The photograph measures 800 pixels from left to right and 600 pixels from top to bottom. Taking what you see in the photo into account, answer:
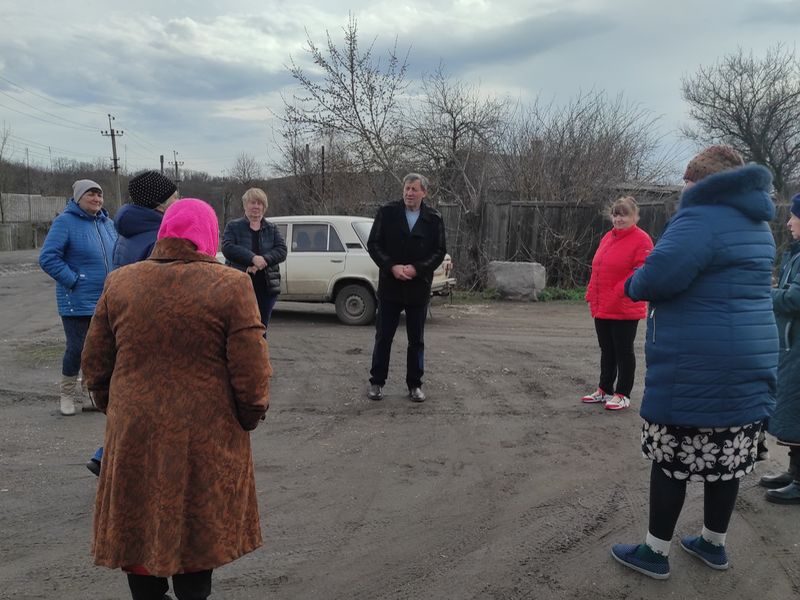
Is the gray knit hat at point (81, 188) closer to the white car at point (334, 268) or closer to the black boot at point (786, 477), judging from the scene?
the black boot at point (786, 477)

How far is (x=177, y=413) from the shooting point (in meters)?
2.06

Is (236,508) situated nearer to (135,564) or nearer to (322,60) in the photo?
(135,564)

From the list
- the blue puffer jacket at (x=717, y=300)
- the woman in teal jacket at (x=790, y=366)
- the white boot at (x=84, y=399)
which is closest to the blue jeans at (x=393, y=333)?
the white boot at (x=84, y=399)

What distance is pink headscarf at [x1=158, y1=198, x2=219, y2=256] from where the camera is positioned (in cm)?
222

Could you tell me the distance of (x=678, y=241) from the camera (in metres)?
2.64

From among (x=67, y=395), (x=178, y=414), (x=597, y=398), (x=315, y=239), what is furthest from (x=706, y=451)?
(x=315, y=239)

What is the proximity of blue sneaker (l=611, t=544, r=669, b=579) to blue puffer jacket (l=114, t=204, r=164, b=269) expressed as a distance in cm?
308

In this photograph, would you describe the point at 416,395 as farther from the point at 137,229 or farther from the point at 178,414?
the point at 178,414

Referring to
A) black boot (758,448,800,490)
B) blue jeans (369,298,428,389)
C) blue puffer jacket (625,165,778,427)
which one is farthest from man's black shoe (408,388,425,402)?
blue puffer jacket (625,165,778,427)

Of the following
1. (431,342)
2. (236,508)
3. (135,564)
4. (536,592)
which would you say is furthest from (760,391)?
(431,342)

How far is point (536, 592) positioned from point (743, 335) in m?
1.49

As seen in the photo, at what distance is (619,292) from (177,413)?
4.06 m

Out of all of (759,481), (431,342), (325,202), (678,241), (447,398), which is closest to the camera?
(678,241)

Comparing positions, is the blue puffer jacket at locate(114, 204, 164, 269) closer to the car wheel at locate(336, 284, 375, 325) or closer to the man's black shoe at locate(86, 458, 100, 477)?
the man's black shoe at locate(86, 458, 100, 477)
